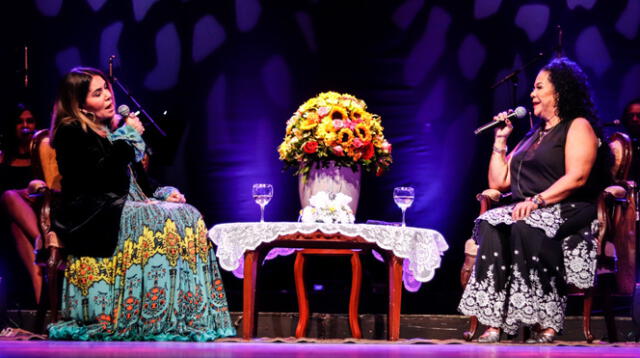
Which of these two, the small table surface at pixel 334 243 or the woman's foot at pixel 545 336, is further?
the small table surface at pixel 334 243

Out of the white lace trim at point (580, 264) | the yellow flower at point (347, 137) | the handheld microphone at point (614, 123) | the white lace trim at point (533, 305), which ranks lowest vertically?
the white lace trim at point (533, 305)

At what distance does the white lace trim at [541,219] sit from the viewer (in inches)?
154

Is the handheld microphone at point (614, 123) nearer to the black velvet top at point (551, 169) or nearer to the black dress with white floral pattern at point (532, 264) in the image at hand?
the black velvet top at point (551, 169)

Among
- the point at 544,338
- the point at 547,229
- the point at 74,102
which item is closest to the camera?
the point at 544,338

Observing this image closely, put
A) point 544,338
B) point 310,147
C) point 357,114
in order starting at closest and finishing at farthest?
point 544,338
point 310,147
point 357,114

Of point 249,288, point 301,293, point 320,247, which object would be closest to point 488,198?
point 320,247

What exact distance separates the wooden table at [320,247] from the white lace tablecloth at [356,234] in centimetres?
4

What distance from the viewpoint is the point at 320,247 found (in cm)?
421

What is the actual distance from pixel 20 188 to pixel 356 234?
2.63 metres

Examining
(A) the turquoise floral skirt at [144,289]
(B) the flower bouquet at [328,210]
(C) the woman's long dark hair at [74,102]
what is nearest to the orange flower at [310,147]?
(B) the flower bouquet at [328,210]

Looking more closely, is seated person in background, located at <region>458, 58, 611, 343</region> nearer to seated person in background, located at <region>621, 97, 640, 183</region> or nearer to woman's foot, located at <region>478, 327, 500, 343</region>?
woman's foot, located at <region>478, 327, 500, 343</region>

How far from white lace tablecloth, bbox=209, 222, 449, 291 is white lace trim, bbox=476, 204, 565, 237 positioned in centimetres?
34

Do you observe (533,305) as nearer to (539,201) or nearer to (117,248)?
(539,201)

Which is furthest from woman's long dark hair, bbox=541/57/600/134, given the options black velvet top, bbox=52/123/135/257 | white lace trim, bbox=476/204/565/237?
→ black velvet top, bbox=52/123/135/257
